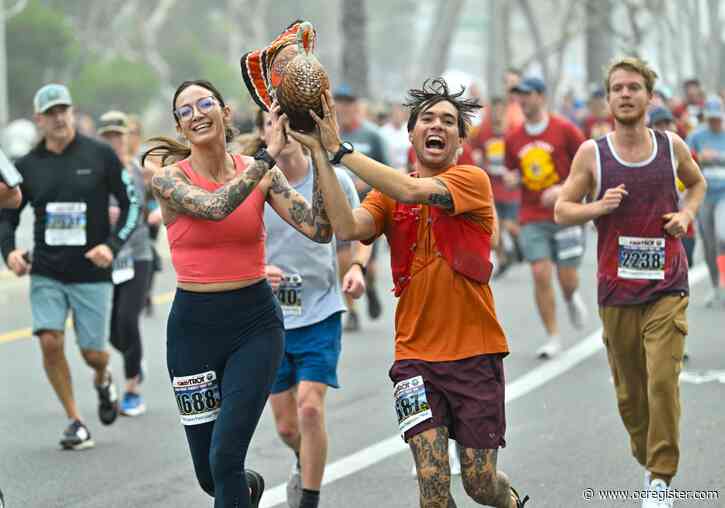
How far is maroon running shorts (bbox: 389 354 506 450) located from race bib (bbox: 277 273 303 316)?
1.42 meters

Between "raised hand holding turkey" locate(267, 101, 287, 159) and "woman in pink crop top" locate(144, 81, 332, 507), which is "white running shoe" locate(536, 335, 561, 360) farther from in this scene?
"raised hand holding turkey" locate(267, 101, 287, 159)

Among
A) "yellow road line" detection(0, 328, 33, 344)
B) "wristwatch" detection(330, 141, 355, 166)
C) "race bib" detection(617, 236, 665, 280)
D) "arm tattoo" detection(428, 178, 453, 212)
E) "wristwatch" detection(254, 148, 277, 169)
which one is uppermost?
"wristwatch" detection(330, 141, 355, 166)

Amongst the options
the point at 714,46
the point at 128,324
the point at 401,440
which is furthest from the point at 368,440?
the point at 714,46

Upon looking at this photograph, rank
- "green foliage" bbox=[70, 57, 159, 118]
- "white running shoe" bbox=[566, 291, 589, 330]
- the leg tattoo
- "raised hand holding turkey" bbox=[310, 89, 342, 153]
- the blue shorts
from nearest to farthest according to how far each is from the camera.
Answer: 1. "raised hand holding turkey" bbox=[310, 89, 342, 153]
2. the leg tattoo
3. the blue shorts
4. "white running shoe" bbox=[566, 291, 589, 330]
5. "green foliage" bbox=[70, 57, 159, 118]

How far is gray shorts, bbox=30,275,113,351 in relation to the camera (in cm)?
904

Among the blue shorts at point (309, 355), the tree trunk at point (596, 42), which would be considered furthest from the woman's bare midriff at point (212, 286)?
the tree trunk at point (596, 42)

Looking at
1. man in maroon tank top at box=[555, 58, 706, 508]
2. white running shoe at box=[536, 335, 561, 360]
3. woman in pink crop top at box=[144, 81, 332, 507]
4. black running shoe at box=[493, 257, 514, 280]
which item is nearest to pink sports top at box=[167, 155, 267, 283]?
A: woman in pink crop top at box=[144, 81, 332, 507]

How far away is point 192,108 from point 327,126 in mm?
1055

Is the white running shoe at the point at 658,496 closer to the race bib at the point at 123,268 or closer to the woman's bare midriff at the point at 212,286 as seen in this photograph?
the woman's bare midriff at the point at 212,286

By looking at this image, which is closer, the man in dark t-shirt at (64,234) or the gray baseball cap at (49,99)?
the gray baseball cap at (49,99)

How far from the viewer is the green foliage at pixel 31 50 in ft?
157

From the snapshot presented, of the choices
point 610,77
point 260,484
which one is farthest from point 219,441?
point 610,77

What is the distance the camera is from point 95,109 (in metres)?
56.0

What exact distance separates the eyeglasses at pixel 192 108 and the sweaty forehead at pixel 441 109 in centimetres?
90
